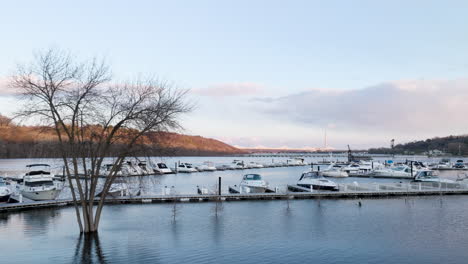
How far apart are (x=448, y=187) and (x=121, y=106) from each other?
131 ft

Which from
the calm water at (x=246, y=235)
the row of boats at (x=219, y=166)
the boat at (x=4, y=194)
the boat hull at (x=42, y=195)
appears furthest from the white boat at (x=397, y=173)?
the boat at (x=4, y=194)

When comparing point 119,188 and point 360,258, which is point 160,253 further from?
point 119,188

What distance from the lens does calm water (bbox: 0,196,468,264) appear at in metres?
20.0

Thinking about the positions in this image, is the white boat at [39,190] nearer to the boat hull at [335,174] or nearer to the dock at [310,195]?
the dock at [310,195]

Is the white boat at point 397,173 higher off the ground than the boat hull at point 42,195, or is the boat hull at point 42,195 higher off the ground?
the boat hull at point 42,195

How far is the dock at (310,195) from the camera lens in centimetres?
3566

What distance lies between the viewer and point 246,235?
81.5 ft

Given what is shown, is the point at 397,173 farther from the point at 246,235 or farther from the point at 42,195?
the point at 42,195

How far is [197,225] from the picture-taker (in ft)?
91.4

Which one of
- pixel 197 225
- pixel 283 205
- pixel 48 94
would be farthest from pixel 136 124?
pixel 283 205

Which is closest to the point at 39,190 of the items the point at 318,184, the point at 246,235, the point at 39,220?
the point at 39,220

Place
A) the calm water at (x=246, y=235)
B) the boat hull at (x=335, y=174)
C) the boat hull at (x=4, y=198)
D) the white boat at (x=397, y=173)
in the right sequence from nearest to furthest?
1. the calm water at (x=246, y=235)
2. the boat hull at (x=4, y=198)
3. the white boat at (x=397, y=173)
4. the boat hull at (x=335, y=174)

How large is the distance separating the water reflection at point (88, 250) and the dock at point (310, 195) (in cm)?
1263

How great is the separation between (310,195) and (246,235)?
727 inches
